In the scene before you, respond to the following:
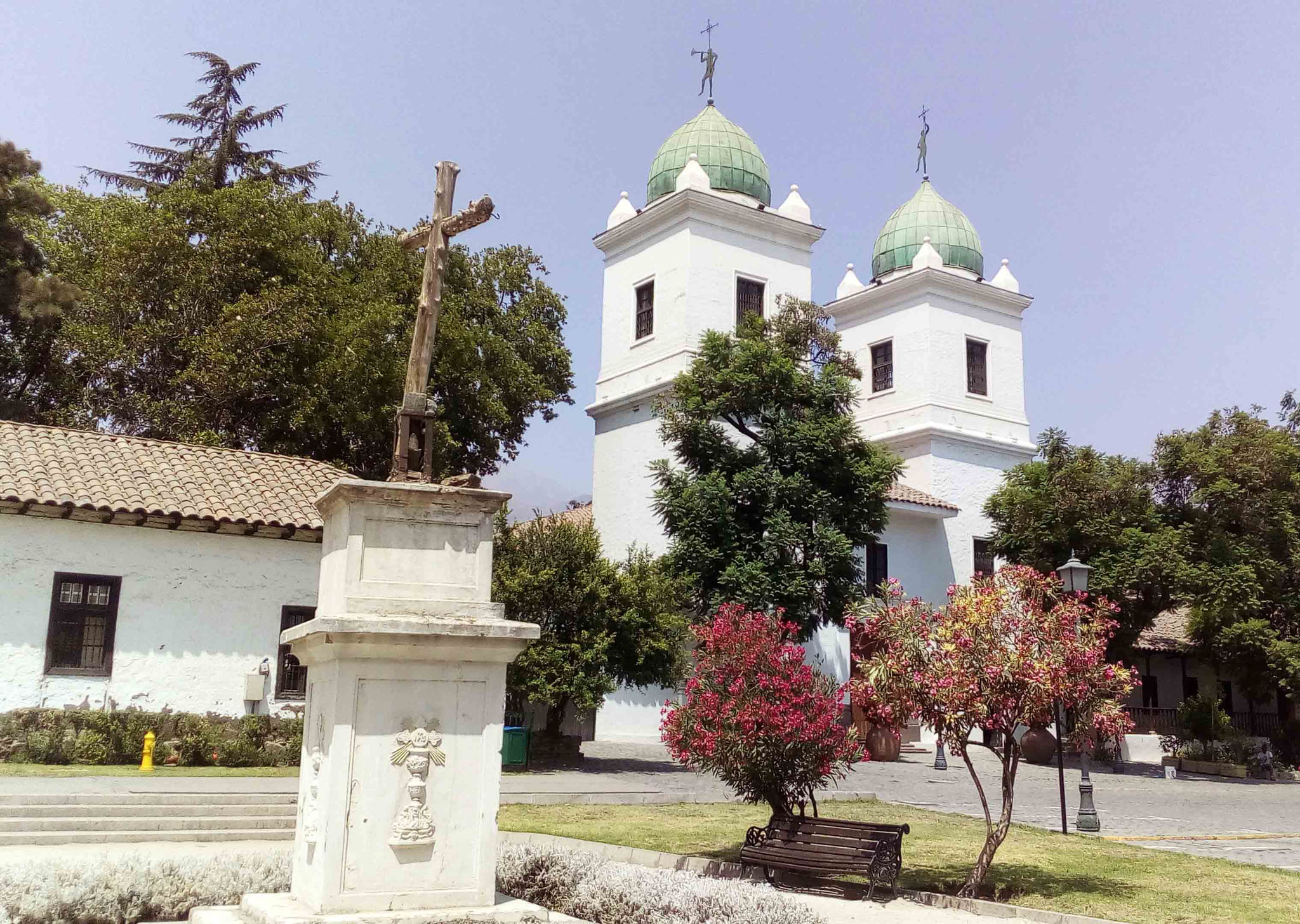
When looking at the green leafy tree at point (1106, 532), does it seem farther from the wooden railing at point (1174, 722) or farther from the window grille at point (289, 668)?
the window grille at point (289, 668)

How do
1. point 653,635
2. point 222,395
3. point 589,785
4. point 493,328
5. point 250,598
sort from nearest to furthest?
point 589,785, point 250,598, point 653,635, point 222,395, point 493,328

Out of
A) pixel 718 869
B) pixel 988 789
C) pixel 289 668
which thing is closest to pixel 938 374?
pixel 988 789

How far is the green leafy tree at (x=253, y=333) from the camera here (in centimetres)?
2827

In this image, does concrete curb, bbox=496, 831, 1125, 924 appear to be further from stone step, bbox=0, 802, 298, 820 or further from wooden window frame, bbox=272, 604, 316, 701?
wooden window frame, bbox=272, 604, 316, 701

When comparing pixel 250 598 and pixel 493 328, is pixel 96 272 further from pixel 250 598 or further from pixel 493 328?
pixel 250 598

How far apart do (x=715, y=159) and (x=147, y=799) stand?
2657 centimetres

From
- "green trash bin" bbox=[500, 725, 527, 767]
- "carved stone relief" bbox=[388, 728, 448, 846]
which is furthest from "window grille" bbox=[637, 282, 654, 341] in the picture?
"carved stone relief" bbox=[388, 728, 448, 846]

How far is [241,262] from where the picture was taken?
96.9 ft

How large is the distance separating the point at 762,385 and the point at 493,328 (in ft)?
28.6

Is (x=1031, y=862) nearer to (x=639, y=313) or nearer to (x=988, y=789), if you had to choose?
(x=988, y=789)

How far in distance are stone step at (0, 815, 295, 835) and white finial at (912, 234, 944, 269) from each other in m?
30.0

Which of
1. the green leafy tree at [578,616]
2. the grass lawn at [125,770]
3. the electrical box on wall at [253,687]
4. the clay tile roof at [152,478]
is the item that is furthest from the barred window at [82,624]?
the green leafy tree at [578,616]

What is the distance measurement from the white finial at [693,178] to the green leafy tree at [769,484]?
6.70m

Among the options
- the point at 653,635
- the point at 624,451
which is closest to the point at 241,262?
the point at 624,451
